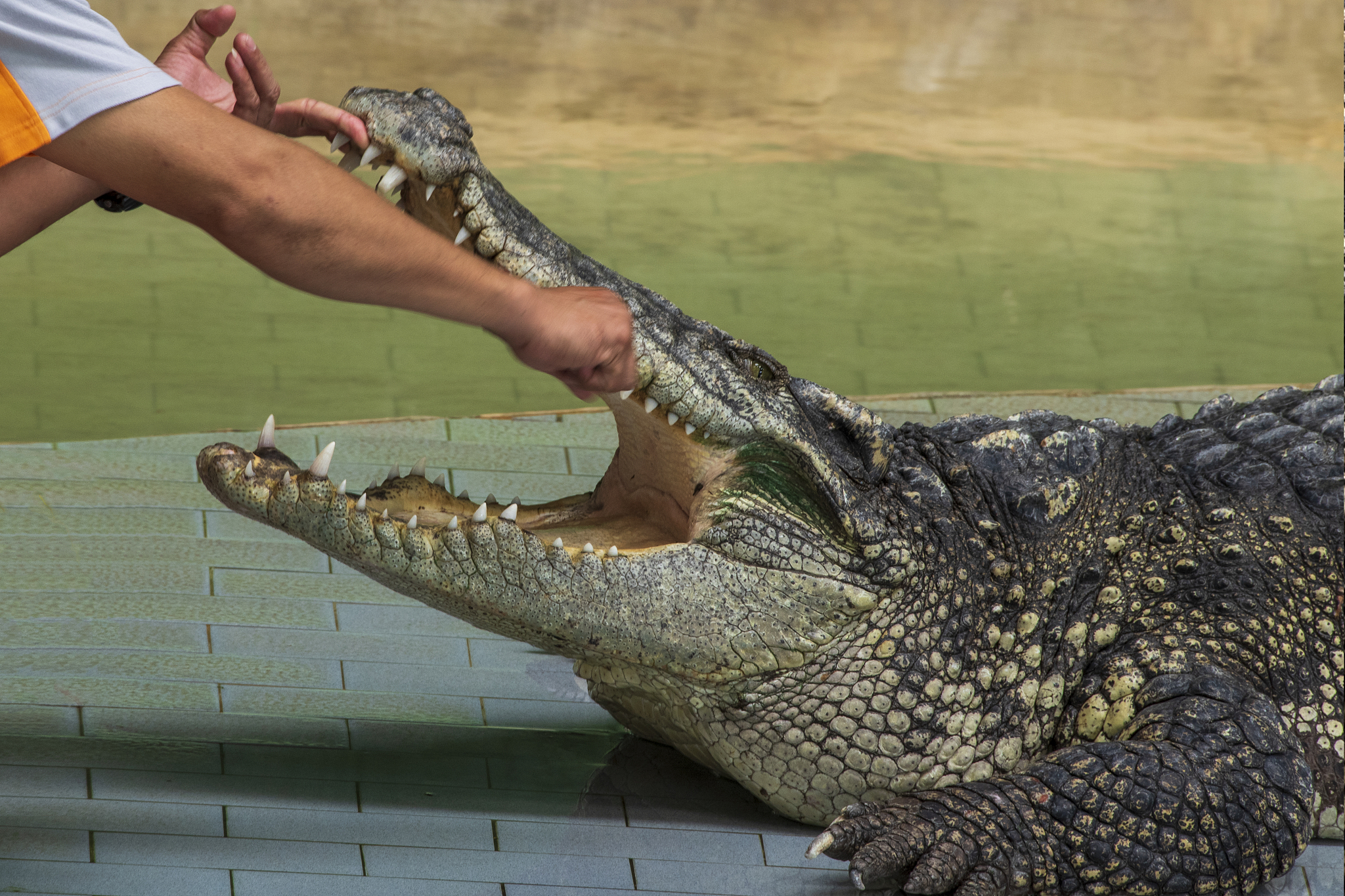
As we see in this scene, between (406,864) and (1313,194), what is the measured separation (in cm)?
671

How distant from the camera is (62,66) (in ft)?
8.29

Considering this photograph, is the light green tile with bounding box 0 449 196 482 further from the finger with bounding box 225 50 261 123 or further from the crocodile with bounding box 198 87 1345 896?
the crocodile with bounding box 198 87 1345 896

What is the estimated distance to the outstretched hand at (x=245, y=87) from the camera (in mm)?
3096

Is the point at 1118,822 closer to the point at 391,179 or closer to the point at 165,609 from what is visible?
the point at 391,179

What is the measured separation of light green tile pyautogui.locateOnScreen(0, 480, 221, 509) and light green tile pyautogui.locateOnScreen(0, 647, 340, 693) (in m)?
0.80

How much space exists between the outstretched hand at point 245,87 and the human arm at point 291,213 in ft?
1.40

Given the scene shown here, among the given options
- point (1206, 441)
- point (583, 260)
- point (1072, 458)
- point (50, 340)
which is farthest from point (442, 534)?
point (50, 340)

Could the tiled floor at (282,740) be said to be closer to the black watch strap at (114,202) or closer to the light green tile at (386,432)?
the light green tile at (386,432)

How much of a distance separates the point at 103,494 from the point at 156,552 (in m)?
0.40

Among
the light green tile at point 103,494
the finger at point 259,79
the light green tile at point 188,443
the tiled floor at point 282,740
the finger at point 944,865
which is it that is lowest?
the finger at point 944,865

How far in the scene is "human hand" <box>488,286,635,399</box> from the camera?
9.27 ft

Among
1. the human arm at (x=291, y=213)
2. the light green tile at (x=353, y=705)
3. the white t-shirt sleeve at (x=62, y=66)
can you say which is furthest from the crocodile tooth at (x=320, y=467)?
the light green tile at (x=353, y=705)

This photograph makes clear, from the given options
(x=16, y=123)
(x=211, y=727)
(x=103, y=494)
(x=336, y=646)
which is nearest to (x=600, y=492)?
(x=336, y=646)

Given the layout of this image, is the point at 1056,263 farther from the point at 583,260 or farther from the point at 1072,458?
the point at 583,260
